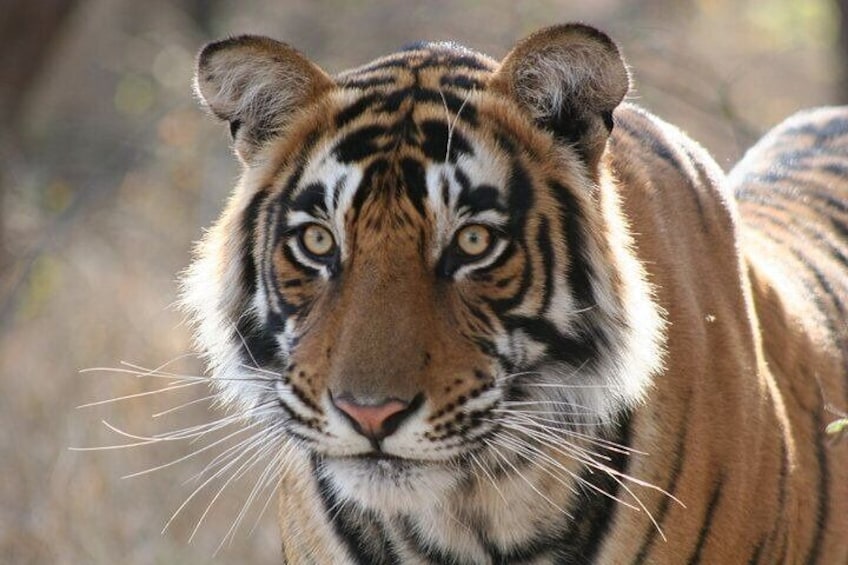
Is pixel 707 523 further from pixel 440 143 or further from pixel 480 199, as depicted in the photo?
pixel 440 143

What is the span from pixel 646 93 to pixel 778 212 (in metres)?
3.44

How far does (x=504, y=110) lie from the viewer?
9.42 feet

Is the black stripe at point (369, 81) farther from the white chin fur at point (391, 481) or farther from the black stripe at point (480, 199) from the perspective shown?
the white chin fur at point (391, 481)

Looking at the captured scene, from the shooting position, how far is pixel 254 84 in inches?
118

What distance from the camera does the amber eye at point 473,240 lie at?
270 cm

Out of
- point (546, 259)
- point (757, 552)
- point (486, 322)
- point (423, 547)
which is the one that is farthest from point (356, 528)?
point (757, 552)

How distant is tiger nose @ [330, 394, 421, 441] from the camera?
250 cm

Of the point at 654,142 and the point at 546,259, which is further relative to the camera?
the point at 654,142

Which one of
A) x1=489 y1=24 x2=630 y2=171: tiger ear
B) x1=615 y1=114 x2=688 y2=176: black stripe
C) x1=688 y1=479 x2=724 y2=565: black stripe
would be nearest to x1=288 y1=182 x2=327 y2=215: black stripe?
x1=489 y1=24 x2=630 y2=171: tiger ear

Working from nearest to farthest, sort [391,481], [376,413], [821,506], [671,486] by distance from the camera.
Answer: [376,413], [391,481], [671,486], [821,506]

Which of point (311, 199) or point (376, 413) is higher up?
point (311, 199)

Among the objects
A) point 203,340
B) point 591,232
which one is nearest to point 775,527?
point 591,232

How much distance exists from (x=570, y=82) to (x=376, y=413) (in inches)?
29.3

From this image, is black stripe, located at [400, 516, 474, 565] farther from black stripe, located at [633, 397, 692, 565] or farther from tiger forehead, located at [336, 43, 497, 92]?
tiger forehead, located at [336, 43, 497, 92]
